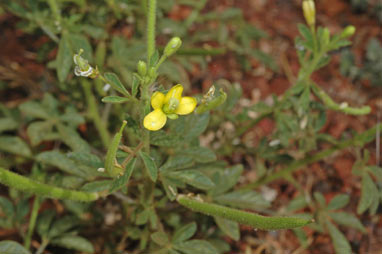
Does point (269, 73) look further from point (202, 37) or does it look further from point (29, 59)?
point (29, 59)

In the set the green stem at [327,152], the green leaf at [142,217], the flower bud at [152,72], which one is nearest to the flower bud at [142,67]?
the flower bud at [152,72]

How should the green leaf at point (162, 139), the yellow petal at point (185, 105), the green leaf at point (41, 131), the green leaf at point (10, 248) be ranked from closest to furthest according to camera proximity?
the yellow petal at point (185, 105) → the green leaf at point (162, 139) → the green leaf at point (10, 248) → the green leaf at point (41, 131)

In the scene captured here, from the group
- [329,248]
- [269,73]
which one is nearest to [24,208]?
[329,248]

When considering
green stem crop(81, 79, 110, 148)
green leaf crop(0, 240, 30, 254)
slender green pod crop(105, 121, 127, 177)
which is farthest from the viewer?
green stem crop(81, 79, 110, 148)

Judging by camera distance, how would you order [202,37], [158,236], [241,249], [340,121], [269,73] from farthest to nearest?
[269,73], [340,121], [202,37], [241,249], [158,236]

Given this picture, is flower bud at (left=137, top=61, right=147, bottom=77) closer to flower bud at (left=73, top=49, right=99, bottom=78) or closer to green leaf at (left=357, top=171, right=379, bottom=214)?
flower bud at (left=73, top=49, right=99, bottom=78)

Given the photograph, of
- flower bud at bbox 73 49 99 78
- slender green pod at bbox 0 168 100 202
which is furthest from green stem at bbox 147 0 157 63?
slender green pod at bbox 0 168 100 202

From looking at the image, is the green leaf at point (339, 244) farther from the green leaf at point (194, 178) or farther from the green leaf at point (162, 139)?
the green leaf at point (162, 139)
